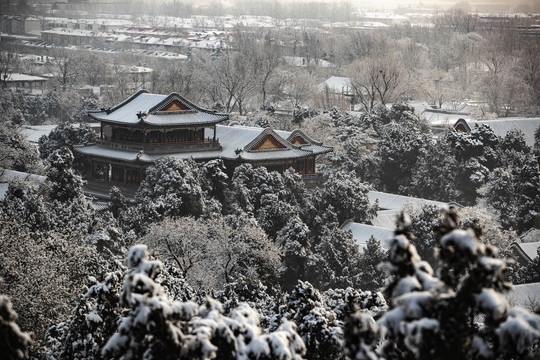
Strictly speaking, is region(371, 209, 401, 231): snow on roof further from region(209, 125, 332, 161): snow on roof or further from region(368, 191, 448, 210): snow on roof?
region(209, 125, 332, 161): snow on roof

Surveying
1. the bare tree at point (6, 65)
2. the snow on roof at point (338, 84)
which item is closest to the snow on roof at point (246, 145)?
the snow on roof at point (338, 84)

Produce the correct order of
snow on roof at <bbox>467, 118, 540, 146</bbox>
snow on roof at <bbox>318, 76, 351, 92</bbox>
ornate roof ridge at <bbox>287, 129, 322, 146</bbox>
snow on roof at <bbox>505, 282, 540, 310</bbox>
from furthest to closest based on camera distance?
snow on roof at <bbox>318, 76, 351, 92</bbox> → snow on roof at <bbox>467, 118, 540, 146</bbox> → ornate roof ridge at <bbox>287, 129, 322, 146</bbox> → snow on roof at <bbox>505, 282, 540, 310</bbox>

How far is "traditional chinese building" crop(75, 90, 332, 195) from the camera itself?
116 ft

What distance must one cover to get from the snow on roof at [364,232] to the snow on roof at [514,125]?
45.9 ft

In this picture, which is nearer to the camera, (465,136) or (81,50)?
(465,136)

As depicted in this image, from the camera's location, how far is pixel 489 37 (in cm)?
9106

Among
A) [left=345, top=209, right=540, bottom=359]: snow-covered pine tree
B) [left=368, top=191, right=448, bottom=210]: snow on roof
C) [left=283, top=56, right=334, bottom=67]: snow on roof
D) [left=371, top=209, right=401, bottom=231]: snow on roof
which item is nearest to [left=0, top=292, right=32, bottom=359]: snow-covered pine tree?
[left=345, top=209, right=540, bottom=359]: snow-covered pine tree

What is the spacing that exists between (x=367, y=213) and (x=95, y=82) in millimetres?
48194

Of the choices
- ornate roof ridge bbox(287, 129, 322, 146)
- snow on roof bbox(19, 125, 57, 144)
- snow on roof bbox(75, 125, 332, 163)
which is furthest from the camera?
snow on roof bbox(19, 125, 57, 144)

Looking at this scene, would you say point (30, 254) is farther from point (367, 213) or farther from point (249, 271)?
point (367, 213)

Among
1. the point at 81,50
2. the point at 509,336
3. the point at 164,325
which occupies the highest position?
the point at 509,336

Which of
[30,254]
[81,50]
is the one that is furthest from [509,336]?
[81,50]

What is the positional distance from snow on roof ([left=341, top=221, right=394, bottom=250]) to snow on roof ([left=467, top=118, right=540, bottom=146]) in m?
14.0

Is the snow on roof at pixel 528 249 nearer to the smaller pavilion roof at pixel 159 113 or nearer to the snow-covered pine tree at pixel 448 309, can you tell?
the smaller pavilion roof at pixel 159 113
